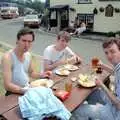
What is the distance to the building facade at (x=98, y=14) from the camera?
2331 centimetres

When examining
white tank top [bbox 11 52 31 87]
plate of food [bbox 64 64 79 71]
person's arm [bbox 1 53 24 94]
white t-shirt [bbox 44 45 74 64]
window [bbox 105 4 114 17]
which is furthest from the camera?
window [bbox 105 4 114 17]

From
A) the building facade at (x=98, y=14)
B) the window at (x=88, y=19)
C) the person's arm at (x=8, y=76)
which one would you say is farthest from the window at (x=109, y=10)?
the person's arm at (x=8, y=76)

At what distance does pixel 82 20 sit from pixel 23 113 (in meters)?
23.5

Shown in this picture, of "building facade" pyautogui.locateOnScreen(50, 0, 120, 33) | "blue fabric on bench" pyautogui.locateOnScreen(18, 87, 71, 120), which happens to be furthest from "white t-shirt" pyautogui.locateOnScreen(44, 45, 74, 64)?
"building facade" pyautogui.locateOnScreen(50, 0, 120, 33)

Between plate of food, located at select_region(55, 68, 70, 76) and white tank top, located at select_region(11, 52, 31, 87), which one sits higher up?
white tank top, located at select_region(11, 52, 31, 87)

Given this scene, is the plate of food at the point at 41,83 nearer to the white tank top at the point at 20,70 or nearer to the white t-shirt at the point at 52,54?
the white tank top at the point at 20,70

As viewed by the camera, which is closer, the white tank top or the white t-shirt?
the white tank top

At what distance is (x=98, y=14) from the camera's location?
2458 centimetres

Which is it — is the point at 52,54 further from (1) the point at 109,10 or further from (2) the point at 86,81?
(1) the point at 109,10

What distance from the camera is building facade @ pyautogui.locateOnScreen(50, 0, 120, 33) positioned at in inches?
918

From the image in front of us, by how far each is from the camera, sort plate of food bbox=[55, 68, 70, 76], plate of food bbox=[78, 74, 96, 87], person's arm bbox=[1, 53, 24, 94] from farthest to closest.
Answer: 1. plate of food bbox=[55, 68, 70, 76]
2. plate of food bbox=[78, 74, 96, 87]
3. person's arm bbox=[1, 53, 24, 94]

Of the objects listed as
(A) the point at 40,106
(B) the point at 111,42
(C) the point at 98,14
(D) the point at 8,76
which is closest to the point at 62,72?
Answer: (D) the point at 8,76

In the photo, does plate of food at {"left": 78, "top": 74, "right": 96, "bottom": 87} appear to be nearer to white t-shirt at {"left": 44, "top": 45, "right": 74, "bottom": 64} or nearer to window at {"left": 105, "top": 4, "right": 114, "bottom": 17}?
white t-shirt at {"left": 44, "top": 45, "right": 74, "bottom": 64}

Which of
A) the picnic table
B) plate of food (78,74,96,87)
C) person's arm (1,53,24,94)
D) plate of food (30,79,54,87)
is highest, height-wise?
person's arm (1,53,24,94)
